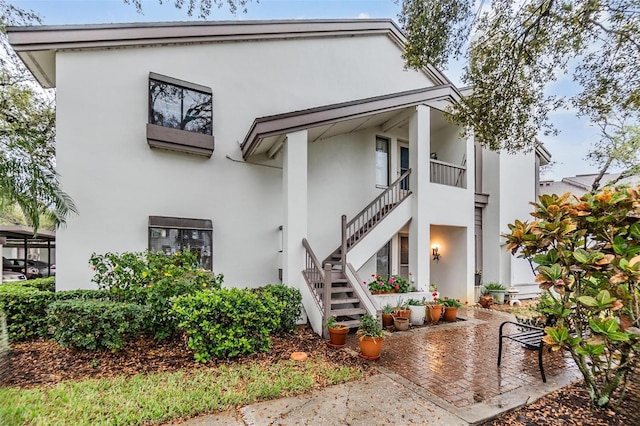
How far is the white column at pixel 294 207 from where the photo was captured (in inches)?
275

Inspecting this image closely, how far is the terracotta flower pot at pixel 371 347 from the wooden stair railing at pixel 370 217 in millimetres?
2534

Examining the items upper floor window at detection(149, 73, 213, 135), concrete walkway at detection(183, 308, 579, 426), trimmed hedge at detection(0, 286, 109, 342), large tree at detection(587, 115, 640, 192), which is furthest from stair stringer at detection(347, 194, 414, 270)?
large tree at detection(587, 115, 640, 192)

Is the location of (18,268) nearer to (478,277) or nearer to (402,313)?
(402,313)

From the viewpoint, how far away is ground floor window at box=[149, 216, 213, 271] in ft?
23.7

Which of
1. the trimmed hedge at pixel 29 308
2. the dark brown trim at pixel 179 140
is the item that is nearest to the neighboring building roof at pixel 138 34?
the dark brown trim at pixel 179 140

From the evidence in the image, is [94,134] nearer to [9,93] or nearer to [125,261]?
[125,261]

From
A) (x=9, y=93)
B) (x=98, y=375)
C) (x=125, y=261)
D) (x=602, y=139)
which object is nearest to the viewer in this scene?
(x=98, y=375)

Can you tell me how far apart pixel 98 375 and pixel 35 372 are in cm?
98

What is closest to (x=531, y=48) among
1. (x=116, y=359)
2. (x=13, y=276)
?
(x=116, y=359)

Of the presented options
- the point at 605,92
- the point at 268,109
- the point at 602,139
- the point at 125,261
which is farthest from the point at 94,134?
the point at 602,139

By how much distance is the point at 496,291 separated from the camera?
A: 1073cm

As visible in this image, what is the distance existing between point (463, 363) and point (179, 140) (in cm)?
769

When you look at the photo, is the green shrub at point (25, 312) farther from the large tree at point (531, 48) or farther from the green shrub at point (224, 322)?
the large tree at point (531, 48)

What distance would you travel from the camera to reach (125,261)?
5621mm
